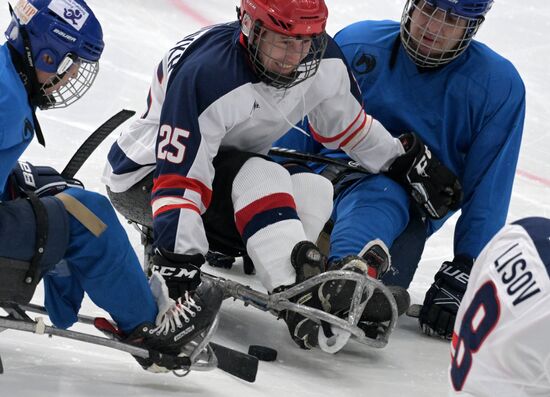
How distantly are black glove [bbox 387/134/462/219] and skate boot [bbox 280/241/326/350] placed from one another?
0.71 meters

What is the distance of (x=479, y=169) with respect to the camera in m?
3.47

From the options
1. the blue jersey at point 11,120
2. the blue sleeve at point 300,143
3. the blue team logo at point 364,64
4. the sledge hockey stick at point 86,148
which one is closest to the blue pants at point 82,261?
the blue jersey at point 11,120

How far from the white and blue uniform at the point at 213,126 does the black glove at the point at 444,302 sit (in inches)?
16.1

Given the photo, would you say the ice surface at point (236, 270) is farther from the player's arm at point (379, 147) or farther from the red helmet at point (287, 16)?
the red helmet at point (287, 16)

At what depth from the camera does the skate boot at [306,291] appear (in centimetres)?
274

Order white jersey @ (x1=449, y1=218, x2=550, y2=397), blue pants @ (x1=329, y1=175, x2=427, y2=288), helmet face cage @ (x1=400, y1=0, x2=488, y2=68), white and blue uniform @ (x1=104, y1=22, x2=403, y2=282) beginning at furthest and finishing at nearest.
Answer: helmet face cage @ (x1=400, y1=0, x2=488, y2=68) < blue pants @ (x1=329, y1=175, x2=427, y2=288) < white and blue uniform @ (x1=104, y1=22, x2=403, y2=282) < white jersey @ (x1=449, y1=218, x2=550, y2=397)

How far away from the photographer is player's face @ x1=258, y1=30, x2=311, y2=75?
2830 millimetres

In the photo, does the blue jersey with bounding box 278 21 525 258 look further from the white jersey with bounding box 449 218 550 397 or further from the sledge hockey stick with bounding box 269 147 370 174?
the white jersey with bounding box 449 218 550 397

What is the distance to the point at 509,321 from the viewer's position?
162cm

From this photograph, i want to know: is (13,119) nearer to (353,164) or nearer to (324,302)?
(324,302)

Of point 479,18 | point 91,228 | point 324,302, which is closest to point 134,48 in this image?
point 479,18

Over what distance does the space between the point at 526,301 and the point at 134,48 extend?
4.31 metres

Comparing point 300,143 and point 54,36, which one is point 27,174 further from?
point 300,143

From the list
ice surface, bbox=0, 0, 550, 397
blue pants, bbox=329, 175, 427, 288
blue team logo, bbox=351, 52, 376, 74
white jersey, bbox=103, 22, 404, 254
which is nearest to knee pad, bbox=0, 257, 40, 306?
ice surface, bbox=0, 0, 550, 397
